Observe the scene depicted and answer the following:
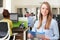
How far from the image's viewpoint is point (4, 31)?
415cm

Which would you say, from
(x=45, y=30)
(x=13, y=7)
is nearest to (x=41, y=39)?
(x=45, y=30)

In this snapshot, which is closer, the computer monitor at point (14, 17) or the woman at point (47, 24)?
the woman at point (47, 24)

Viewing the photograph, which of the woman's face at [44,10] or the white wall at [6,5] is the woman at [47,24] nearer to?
the woman's face at [44,10]

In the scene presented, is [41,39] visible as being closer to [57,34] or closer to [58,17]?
[57,34]

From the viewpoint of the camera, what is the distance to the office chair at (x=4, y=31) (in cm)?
411

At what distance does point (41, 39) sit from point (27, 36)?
37 centimetres

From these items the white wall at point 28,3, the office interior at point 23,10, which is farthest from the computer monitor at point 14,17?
the white wall at point 28,3

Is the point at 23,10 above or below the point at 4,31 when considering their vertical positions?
above

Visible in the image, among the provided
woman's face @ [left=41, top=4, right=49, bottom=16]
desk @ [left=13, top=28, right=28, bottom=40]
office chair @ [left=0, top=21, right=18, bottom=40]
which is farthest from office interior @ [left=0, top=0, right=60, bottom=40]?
office chair @ [left=0, top=21, right=18, bottom=40]

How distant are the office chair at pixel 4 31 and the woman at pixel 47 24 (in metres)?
0.74

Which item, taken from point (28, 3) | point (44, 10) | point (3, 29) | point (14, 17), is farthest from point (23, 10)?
point (3, 29)

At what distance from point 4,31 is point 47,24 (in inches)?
42.1

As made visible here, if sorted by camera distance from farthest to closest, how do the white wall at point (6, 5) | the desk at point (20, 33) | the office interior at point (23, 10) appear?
the white wall at point (6, 5), the desk at point (20, 33), the office interior at point (23, 10)

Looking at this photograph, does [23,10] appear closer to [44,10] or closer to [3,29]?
[44,10]
